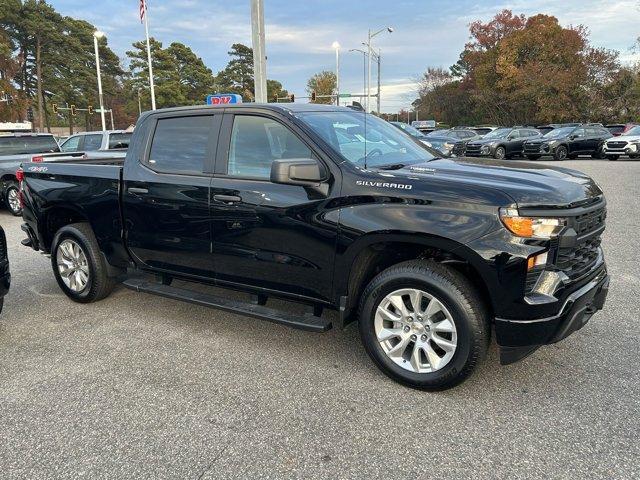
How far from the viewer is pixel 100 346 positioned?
4.11 m

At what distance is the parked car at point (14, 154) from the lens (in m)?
10.7

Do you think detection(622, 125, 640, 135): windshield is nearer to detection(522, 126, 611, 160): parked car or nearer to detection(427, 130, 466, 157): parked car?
detection(522, 126, 611, 160): parked car

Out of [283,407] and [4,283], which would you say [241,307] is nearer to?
[283,407]

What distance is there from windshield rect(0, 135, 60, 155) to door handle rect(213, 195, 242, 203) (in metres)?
10.1

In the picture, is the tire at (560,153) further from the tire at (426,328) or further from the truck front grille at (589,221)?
the tire at (426,328)

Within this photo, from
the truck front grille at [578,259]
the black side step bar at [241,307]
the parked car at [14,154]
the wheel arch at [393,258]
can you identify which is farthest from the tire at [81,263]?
the parked car at [14,154]

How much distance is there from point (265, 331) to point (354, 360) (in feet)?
3.04

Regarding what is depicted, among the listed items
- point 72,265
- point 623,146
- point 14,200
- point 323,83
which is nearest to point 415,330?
point 72,265

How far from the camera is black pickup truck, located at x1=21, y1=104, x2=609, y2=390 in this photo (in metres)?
3.01

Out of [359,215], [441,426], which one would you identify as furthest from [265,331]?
[441,426]

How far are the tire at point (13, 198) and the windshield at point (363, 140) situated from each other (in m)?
9.13

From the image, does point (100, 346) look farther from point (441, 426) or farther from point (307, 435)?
point (441, 426)

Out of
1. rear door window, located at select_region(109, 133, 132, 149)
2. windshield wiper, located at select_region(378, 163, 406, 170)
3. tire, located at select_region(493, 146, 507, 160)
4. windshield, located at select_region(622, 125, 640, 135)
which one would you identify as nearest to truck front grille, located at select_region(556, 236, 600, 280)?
windshield wiper, located at select_region(378, 163, 406, 170)

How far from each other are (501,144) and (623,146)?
16.2 feet
